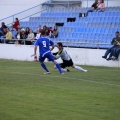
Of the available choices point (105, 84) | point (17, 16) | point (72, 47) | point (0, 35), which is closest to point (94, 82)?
A: point (105, 84)

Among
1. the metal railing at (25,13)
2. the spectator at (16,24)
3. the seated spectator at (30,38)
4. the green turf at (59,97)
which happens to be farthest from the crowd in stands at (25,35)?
the green turf at (59,97)

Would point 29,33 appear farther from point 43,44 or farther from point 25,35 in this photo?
point 43,44

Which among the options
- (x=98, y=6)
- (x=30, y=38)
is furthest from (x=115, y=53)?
(x=98, y=6)

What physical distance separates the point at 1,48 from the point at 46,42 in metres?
12.3

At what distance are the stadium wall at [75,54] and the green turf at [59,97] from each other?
6.85 meters

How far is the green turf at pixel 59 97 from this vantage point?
488 inches

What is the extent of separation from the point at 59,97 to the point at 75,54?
608 inches

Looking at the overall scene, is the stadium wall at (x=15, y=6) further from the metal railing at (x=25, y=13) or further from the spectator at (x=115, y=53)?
the spectator at (x=115, y=53)

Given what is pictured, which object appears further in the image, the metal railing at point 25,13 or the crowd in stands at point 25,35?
the metal railing at point 25,13

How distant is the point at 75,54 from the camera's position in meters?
30.6

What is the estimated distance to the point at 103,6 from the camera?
115 ft

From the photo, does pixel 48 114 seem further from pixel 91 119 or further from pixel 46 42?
pixel 46 42

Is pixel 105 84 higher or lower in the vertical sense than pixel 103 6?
lower

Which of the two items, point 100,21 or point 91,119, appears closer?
point 91,119
